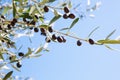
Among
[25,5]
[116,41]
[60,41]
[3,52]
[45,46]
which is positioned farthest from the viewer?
[45,46]

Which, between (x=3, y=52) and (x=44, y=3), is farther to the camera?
(x=3, y=52)

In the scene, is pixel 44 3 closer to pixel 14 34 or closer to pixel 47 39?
pixel 47 39

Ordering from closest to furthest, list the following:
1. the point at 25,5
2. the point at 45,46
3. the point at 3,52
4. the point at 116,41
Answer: the point at 116,41 < the point at 25,5 < the point at 3,52 < the point at 45,46

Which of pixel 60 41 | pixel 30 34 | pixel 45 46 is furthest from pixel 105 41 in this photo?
pixel 30 34

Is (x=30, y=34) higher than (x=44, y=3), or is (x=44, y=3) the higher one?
(x=44, y=3)

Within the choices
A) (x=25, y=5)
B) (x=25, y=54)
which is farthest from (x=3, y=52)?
(x=25, y=5)

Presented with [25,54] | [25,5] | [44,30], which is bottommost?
[25,54]

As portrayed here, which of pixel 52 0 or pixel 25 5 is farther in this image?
pixel 25 5

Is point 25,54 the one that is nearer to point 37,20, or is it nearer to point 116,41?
point 37,20

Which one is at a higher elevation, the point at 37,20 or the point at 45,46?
the point at 37,20
